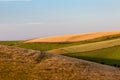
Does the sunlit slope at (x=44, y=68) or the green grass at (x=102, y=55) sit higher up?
the sunlit slope at (x=44, y=68)

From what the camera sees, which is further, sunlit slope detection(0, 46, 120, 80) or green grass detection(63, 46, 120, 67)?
green grass detection(63, 46, 120, 67)

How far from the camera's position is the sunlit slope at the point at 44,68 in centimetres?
994

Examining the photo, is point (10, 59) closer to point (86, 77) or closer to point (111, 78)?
point (86, 77)

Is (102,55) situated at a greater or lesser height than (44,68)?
lesser

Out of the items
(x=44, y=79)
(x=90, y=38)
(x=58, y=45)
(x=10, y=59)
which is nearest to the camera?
(x=44, y=79)

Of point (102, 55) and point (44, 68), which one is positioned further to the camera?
point (102, 55)

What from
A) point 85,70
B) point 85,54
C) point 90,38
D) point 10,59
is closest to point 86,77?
point 85,70

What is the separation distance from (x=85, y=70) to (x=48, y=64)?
3.59 ft

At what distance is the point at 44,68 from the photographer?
10219 mm

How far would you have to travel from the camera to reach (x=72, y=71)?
400 inches

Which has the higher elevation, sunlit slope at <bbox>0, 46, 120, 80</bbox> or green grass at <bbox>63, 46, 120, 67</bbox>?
sunlit slope at <bbox>0, 46, 120, 80</bbox>

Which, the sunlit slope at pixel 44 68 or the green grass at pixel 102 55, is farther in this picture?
the green grass at pixel 102 55

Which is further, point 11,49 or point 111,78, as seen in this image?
point 11,49

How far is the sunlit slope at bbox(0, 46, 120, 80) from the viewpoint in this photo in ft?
32.6
